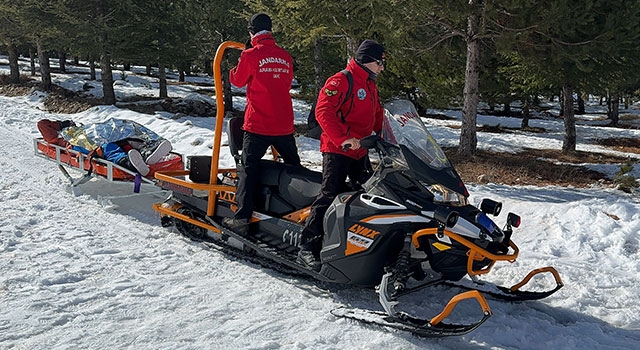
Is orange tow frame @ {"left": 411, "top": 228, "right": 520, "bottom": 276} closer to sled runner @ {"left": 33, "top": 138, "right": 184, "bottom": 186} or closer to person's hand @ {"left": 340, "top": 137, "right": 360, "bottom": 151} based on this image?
person's hand @ {"left": 340, "top": 137, "right": 360, "bottom": 151}

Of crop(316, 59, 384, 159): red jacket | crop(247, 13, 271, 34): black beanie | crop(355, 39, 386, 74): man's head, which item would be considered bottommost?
crop(316, 59, 384, 159): red jacket

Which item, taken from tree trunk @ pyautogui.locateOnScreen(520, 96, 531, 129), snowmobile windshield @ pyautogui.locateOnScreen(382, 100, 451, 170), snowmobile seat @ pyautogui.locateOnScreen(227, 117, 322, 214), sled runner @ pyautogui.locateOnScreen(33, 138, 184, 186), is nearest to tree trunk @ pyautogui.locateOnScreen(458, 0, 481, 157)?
sled runner @ pyautogui.locateOnScreen(33, 138, 184, 186)

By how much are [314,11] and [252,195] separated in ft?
18.2

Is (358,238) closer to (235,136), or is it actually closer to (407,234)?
(407,234)

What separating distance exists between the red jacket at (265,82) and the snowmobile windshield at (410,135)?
1194mm

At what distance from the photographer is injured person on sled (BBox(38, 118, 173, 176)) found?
6.54 meters

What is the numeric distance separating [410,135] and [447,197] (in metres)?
0.57

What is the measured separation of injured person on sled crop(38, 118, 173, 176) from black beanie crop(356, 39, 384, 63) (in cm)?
357

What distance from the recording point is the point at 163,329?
349cm

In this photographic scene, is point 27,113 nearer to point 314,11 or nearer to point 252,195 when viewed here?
point 314,11

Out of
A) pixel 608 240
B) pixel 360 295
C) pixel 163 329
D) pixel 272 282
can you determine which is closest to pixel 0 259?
pixel 163 329

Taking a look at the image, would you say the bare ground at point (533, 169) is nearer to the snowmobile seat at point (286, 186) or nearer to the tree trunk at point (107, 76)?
the snowmobile seat at point (286, 186)

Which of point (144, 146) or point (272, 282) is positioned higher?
point (144, 146)

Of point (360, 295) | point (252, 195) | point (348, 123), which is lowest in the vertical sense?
point (360, 295)
